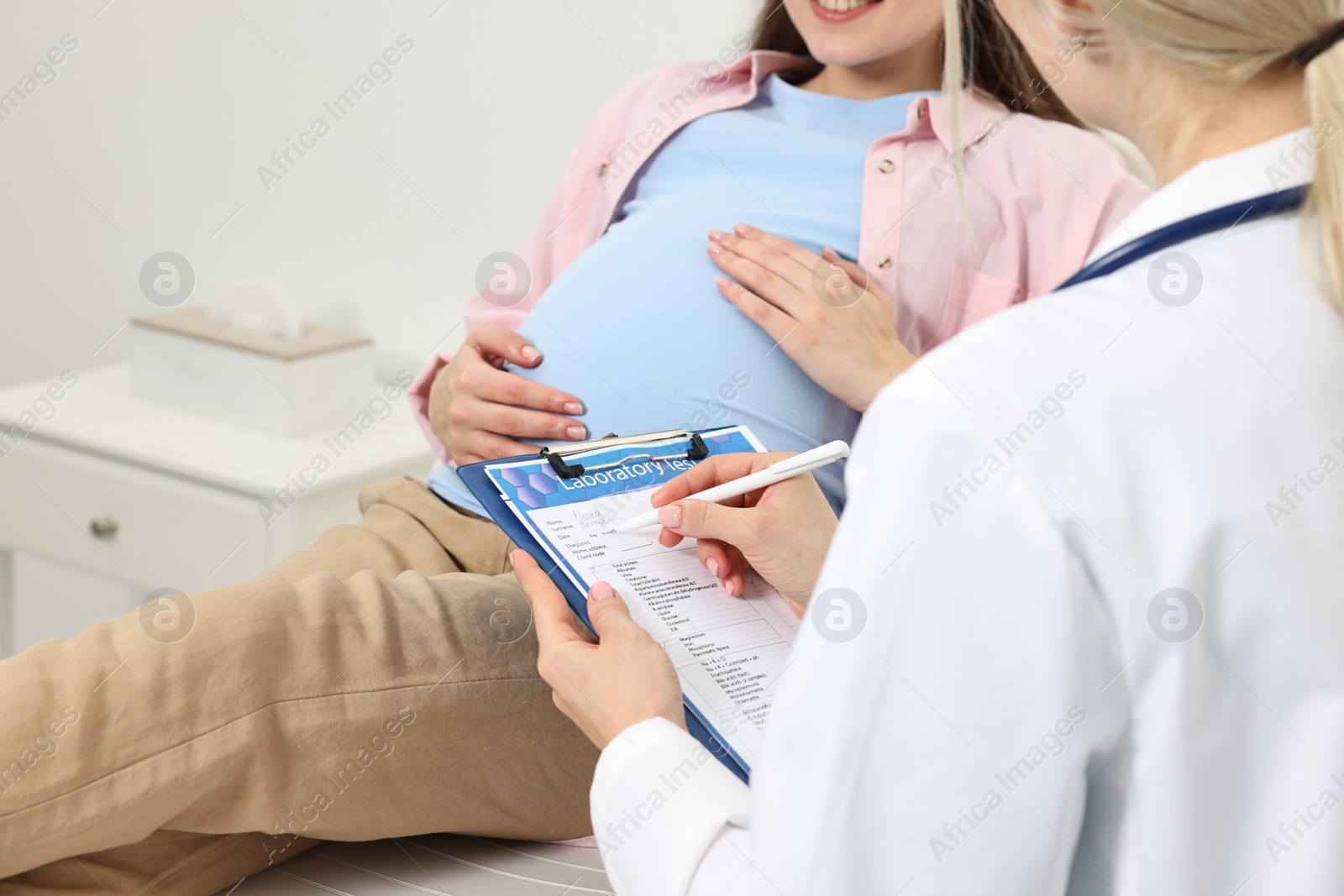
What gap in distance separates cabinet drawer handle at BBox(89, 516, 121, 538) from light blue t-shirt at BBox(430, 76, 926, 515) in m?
0.69

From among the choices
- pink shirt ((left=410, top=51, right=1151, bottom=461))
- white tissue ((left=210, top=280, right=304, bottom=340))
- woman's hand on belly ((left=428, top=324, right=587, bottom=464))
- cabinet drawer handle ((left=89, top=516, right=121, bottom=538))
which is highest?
white tissue ((left=210, top=280, right=304, bottom=340))

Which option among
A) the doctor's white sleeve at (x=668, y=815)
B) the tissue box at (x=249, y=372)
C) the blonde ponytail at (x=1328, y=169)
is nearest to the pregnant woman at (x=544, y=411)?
the blonde ponytail at (x=1328, y=169)

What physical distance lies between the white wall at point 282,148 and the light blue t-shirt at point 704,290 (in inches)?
14.8

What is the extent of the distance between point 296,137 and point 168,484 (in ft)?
2.21

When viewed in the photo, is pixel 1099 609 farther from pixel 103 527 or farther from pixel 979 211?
pixel 103 527

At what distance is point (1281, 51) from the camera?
0.51 metres

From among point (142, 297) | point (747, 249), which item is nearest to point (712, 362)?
point (747, 249)

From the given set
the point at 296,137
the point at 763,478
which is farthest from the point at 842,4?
the point at 296,137

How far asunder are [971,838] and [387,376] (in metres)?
1.68

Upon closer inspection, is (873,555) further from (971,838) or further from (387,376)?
(387,376)

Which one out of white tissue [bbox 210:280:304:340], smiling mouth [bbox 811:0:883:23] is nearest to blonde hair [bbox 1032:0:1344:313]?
smiling mouth [bbox 811:0:883:23]

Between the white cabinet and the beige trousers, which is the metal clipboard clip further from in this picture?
the white cabinet

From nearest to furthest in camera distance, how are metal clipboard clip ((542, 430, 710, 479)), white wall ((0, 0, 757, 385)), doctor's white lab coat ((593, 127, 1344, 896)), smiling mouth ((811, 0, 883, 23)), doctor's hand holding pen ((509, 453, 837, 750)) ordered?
doctor's white lab coat ((593, 127, 1344, 896))
doctor's hand holding pen ((509, 453, 837, 750))
metal clipboard clip ((542, 430, 710, 479))
smiling mouth ((811, 0, 883, 23))
white wall ((0, 0, 757, 385))

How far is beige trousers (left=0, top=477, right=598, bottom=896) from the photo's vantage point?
0.78 m
